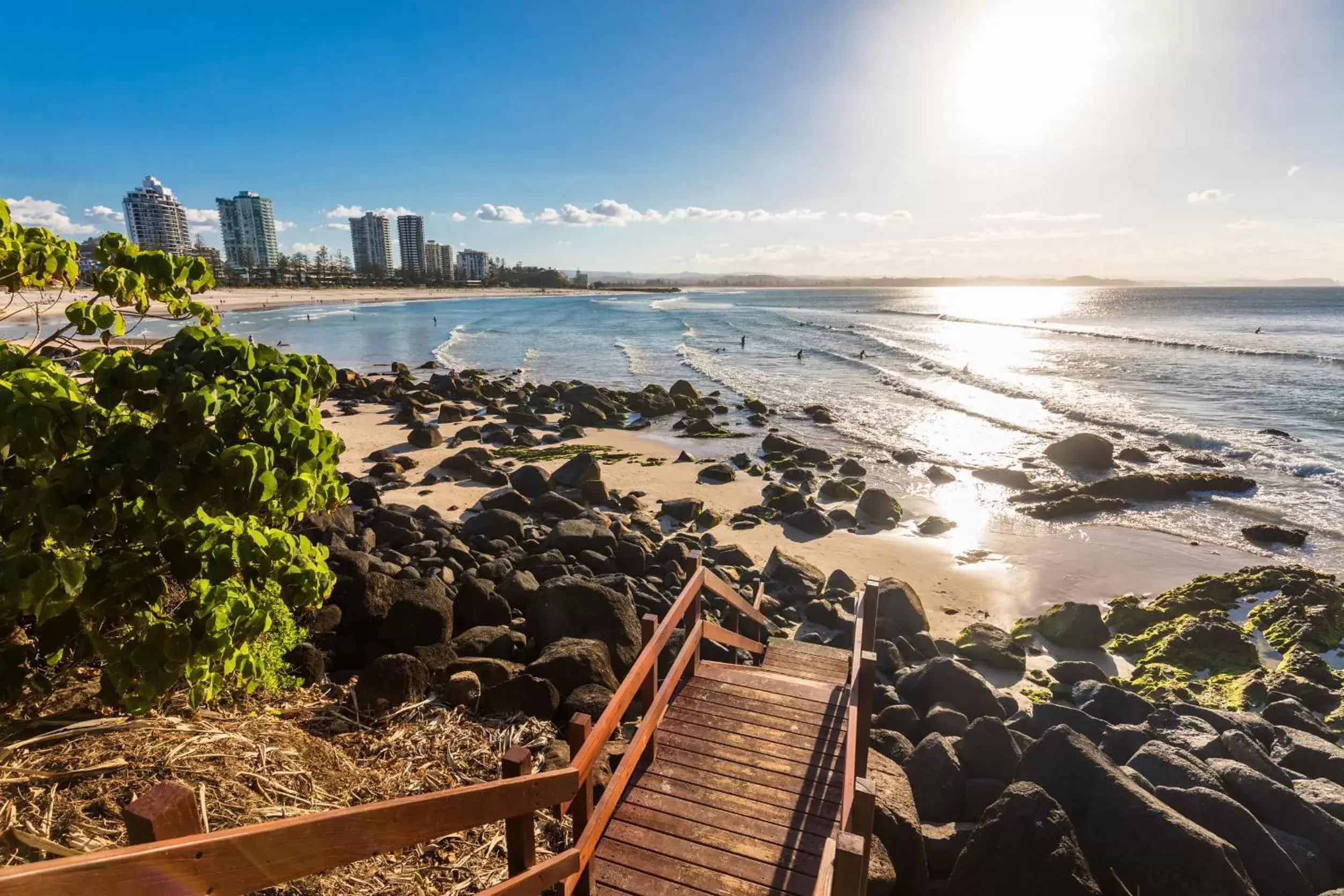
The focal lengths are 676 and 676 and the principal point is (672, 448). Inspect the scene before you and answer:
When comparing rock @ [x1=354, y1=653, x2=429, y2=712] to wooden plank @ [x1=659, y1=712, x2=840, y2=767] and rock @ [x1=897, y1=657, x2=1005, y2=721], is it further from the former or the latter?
rock @ [x1=897, y1=657, x2=1005, y2=721]

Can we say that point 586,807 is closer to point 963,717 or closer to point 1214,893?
point 1214,893

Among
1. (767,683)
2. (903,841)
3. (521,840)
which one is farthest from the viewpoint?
(767,683)

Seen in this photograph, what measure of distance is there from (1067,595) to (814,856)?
10.8 metres

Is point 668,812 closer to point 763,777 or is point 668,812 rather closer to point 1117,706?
point 763,777

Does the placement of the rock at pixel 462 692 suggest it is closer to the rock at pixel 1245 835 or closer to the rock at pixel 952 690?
the rock at pixel 952 690

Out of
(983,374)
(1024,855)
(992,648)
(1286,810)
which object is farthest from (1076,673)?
(983,374)

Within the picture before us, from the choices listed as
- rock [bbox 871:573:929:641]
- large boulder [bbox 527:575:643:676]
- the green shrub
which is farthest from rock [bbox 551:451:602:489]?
the green shrub

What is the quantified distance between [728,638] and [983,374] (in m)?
41.7

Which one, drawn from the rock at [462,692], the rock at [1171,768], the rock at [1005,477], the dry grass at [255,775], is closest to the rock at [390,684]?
the rock at [462,692]

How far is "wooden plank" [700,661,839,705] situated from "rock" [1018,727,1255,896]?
205cm

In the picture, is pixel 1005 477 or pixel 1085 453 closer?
pixel 1005 477

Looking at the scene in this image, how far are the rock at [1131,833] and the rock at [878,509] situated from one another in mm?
10517

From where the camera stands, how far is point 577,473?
18.0m

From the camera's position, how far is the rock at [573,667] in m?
7.07
